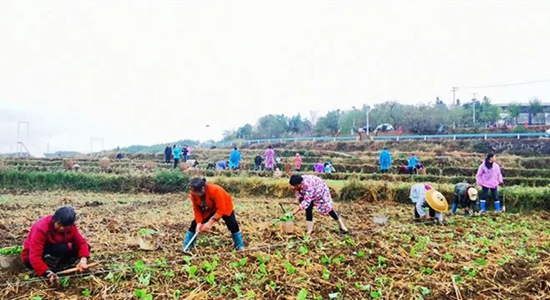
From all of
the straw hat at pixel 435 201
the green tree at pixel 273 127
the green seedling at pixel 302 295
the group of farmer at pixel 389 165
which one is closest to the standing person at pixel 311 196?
the straw hat at pixel 435 201

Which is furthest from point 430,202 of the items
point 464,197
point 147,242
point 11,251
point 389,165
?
point 389,165

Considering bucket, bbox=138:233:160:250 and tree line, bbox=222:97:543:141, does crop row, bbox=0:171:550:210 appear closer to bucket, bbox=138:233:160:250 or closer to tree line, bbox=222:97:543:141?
bucket, bbox=138:233:160:250

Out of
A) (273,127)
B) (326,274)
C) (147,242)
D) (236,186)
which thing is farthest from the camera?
(273,127)

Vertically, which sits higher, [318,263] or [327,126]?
[327,126]

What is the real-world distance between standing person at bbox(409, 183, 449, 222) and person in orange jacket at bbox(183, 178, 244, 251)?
4.43 meters

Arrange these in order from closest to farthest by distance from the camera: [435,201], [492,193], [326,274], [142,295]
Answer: [142,295] → [326,274] → [435,201] → [492,193]

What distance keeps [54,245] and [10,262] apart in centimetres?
88

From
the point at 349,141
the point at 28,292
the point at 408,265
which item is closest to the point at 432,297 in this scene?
the point at 408,265

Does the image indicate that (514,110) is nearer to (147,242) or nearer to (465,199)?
(465,199)

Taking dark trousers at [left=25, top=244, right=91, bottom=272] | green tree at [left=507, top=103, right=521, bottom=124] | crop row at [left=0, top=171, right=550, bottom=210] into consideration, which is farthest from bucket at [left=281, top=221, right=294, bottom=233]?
green tree at [left=507, top=103, right=521, bottom=124]

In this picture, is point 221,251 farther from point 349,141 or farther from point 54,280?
point 349,141

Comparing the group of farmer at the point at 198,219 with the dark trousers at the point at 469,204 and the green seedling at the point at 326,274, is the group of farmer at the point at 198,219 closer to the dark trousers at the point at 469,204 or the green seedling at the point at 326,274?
the dark trousers at the point at 469,204

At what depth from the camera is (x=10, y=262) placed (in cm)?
584

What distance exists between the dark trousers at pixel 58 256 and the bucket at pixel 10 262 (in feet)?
1.12
